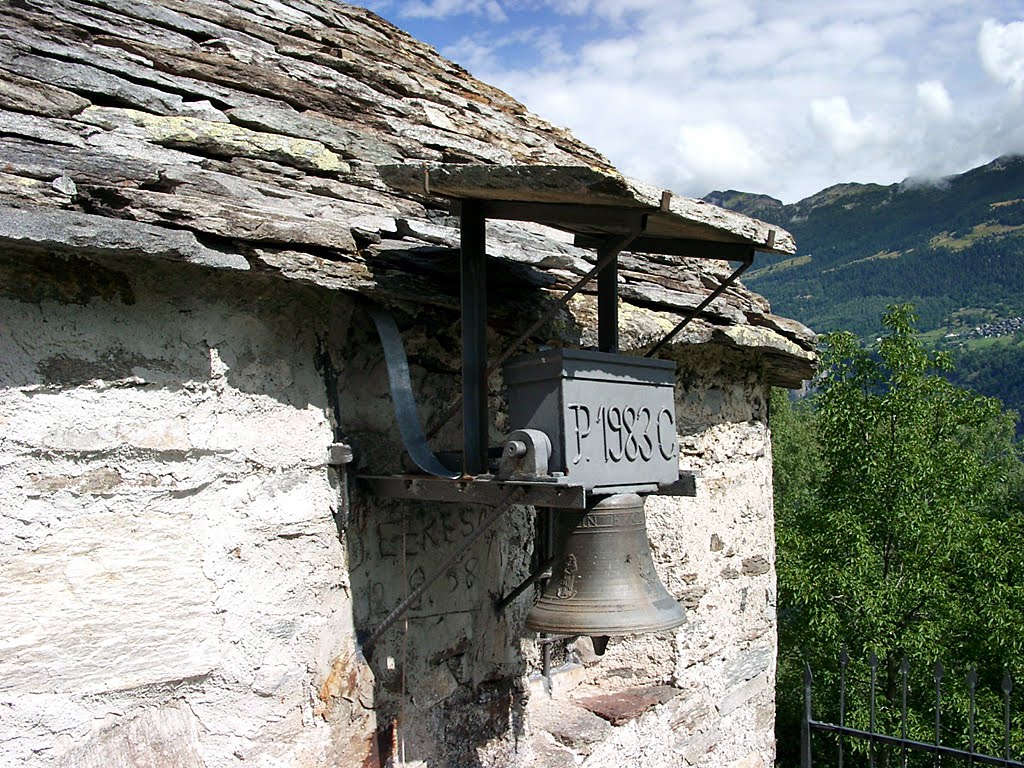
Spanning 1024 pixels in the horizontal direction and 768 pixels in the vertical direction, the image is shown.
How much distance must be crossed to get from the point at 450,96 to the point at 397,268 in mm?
1526

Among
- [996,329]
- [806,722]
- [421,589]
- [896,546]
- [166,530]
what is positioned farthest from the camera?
[996,329]

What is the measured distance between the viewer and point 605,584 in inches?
108

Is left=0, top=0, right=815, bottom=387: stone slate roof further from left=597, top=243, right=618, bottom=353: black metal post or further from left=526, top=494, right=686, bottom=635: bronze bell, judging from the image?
left=526, top=494, right=686, bottom=635: bronze bell

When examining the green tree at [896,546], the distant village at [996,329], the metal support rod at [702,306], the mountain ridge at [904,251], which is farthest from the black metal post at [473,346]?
the distant village at [996,329]

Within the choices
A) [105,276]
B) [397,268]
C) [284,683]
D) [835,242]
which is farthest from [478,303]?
[835,242]

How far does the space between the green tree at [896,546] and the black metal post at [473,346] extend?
10.7 meters

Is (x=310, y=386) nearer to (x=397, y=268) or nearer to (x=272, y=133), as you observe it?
(x=397, y=268)

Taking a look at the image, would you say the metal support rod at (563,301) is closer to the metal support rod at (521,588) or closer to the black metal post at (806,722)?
the metal support rod at (521,588)

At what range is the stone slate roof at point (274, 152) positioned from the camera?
7.67 feet

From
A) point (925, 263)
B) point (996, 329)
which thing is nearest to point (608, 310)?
point (996, 329)

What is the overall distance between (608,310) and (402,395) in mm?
746

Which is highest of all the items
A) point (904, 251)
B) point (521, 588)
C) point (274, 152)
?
point (904, 251)

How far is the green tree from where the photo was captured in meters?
12.5

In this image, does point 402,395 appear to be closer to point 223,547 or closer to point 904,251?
point 223,547
